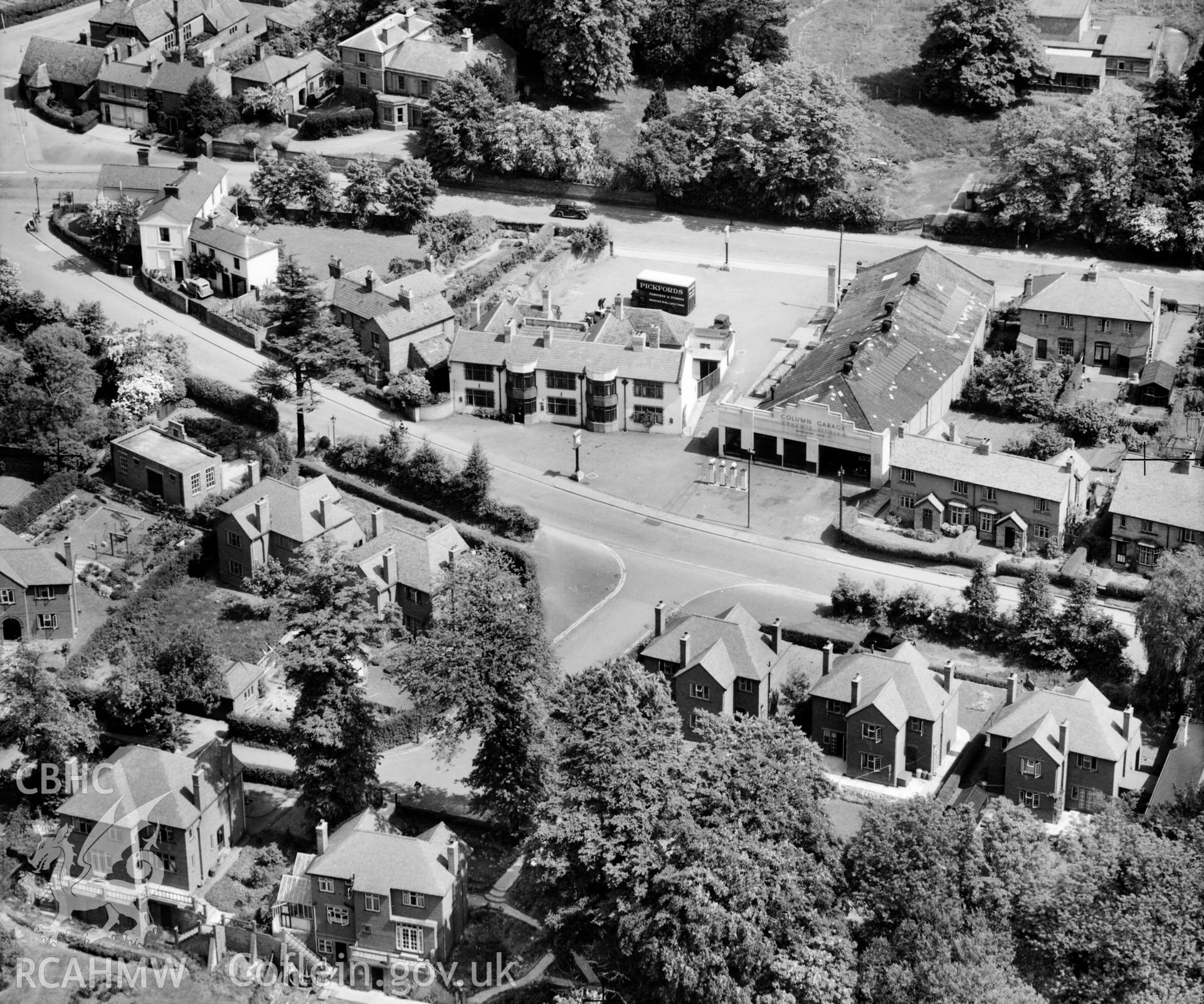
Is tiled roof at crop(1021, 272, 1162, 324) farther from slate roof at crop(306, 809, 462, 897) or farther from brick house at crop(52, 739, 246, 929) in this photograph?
brick house at crop(52, 739, 246, 929)

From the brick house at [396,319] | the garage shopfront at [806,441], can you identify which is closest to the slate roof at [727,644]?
the garage shopfront at [806,441]

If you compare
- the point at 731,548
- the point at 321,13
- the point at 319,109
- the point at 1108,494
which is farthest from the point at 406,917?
the point at 321,13

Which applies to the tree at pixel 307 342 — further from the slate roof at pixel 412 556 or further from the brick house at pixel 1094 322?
the brick house at pixel 1094 322

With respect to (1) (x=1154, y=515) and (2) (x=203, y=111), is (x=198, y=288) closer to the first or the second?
(2) (x=203, y=111)

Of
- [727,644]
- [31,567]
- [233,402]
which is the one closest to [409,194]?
[233,402]

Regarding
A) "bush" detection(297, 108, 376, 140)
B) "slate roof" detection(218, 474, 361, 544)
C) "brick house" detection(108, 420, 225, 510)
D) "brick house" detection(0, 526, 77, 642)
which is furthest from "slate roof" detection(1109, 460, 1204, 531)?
"bush" detection(297, 108, 376, 140)

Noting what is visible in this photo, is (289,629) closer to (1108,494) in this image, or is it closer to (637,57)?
(1108,494)
